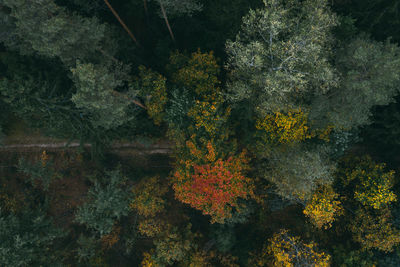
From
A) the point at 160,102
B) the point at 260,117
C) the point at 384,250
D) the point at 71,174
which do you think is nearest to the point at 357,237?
the point at 384,250

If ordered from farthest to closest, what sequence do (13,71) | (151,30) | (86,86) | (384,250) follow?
(151,30), (384,250), (13,71), (86,86)

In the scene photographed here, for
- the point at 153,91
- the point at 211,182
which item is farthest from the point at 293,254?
the point at 153,91

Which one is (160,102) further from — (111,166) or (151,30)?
(111,166)

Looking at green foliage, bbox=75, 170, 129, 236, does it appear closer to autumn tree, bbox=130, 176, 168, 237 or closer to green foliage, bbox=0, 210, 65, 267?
autumn tree, bbox=130, 176, 168, 237

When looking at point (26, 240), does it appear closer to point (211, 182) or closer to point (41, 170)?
point (41, 170)

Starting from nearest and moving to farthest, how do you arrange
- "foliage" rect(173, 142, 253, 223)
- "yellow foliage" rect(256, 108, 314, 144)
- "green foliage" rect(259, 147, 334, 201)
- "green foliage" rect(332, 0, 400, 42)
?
1. "foliage" rect(173, 142, 253, 223)
2. "green foliage" rect(259, 147, 334, 201)
3. "yellow foliage" rect(256, 108, 314, 144)
4. "green foliage" rect(332, 0, 400, 42)

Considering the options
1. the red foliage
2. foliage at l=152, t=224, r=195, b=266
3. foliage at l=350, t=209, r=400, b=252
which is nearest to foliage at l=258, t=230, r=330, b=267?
foliage at l=350, t=209, r=400, b=252
